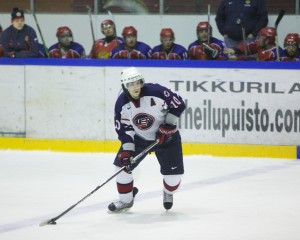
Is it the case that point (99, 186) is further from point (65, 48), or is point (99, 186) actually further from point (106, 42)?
point (65, 48)

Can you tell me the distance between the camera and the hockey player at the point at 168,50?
9.95 m

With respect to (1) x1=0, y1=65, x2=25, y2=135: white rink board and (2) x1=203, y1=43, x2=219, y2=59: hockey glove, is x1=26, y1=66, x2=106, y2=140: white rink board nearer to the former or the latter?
(1) x1=0, y1=65, x2=25, y2=135: white rink board

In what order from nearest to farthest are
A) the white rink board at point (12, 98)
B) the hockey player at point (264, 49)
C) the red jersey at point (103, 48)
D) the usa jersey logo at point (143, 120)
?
1. the usa jersey logo at point (143, 120)
2. the hockey player at point (264, 49)
3. the white rink board at point (12, 98)
4. the red jersey at point (103, 48)

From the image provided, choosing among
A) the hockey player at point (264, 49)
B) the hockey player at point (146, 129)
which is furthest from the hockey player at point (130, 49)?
the hockey player at point (146, 129)

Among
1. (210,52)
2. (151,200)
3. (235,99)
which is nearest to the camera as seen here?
(151,200)

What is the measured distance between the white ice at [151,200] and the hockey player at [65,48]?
51.5 inches

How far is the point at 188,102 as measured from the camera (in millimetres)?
9414

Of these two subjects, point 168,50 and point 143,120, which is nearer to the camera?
point 143,120

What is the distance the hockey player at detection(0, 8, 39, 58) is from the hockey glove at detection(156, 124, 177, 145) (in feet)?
12.6

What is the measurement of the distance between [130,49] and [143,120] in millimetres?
3496

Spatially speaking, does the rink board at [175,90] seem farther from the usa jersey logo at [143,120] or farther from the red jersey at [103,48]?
the usa jersey logo at [143,120]

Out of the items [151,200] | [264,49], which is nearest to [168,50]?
[264,49]

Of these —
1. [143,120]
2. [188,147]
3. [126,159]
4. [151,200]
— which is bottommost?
[151,200]

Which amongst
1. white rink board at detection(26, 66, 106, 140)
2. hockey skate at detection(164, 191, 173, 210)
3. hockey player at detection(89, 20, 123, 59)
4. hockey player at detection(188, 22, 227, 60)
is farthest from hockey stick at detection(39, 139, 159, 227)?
hockey player at detection(89, 20, 123, 59)
